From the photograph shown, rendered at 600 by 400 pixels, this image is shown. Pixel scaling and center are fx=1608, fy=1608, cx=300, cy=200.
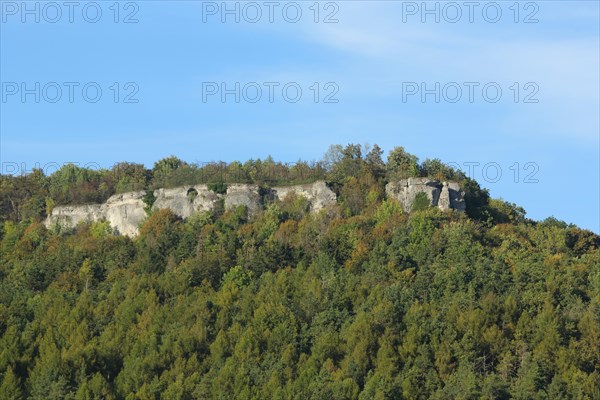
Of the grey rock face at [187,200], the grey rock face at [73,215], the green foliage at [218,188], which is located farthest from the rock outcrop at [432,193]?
the grey rock face at [73,215]

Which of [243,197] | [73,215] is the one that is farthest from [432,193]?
[73,215]

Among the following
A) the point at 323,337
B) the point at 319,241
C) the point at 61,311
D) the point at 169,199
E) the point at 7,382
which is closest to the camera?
the point at 7,382

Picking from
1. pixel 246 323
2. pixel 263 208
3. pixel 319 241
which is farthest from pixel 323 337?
pixel 263 208

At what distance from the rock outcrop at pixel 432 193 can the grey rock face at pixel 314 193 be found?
145 inches

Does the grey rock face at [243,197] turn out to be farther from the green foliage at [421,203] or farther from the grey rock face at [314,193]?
the green foliage at [421,203]

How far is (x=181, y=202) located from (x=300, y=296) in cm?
1518

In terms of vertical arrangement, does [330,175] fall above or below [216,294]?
above

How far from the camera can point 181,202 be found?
318 feet

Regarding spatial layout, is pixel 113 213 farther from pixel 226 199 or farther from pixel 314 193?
pixel 314 193

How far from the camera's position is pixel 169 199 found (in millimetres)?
97625

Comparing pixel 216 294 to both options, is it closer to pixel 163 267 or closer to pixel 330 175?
pixel 163 267

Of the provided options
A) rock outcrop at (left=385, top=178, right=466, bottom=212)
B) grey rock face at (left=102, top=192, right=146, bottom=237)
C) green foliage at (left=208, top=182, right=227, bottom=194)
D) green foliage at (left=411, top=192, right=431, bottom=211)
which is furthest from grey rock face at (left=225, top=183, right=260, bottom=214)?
green foliage at (left=411, top=192, right=431, bottom=211)

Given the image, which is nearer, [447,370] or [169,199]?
[447,370]

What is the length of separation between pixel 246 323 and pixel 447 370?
11.7 meters
